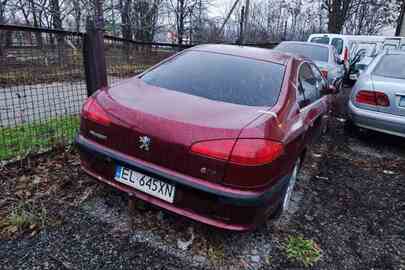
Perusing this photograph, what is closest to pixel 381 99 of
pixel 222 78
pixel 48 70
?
pixel 222 78

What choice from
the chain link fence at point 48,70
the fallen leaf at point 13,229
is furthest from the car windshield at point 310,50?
the fallen leaf at point 13,229

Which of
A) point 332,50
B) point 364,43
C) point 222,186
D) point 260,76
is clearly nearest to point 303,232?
point 222,186

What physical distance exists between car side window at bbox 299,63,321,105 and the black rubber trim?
1095mm

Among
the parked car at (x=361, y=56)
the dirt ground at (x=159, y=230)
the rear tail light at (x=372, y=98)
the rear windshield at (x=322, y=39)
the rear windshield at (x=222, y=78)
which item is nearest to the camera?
the dirt ground at (x=159, y=230)

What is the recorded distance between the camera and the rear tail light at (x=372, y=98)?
446 cm

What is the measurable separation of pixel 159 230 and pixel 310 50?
6.83 metres

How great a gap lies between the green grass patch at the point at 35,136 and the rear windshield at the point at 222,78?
1797mm

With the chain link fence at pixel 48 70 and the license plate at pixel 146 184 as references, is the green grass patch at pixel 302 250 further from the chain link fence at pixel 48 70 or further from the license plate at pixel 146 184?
the chain link fence at pixel 48 70

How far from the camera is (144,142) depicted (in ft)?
6.72

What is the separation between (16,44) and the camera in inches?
128

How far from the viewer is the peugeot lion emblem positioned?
2031mm

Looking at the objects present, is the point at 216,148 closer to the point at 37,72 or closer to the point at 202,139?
the point at 202,139

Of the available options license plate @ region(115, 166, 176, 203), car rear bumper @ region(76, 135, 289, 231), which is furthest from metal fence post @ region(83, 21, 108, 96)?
license plate @ region(115, 166, 176, 203)

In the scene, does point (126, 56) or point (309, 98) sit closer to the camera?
point (309, 98)
